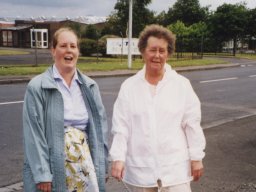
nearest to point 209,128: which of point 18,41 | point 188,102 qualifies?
point 188,102

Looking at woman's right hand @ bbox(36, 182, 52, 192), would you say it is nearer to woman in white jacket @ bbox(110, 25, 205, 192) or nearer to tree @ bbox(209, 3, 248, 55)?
woman in white jacket @ bbox(110, 25, 205, 192)

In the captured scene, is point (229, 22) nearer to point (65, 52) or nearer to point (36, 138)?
point (65, 52)

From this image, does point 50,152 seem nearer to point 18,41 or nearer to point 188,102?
point 188,102

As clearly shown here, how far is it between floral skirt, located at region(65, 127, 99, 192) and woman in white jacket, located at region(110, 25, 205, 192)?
18 cm

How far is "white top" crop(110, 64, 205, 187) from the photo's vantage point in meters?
2.98

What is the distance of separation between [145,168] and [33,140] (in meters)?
0.79

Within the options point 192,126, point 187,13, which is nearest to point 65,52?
point 192,126

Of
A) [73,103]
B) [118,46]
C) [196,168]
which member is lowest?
[196,168]

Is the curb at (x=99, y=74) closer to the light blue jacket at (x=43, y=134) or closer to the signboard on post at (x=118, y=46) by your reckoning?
the signboard on post at (x=118, y=46)

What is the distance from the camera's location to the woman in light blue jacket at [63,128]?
2.88 meters

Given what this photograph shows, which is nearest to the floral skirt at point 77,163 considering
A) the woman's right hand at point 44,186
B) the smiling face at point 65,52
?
the woman's right hand at point 44,186

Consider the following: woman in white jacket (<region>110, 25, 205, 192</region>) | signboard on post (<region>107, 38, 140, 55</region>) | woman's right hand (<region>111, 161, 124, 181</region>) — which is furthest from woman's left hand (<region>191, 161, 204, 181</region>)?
signboard on post (<region>107, 38, 140, 55</region>)

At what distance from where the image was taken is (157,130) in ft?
9.78

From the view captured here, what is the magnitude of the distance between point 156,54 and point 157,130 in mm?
549
